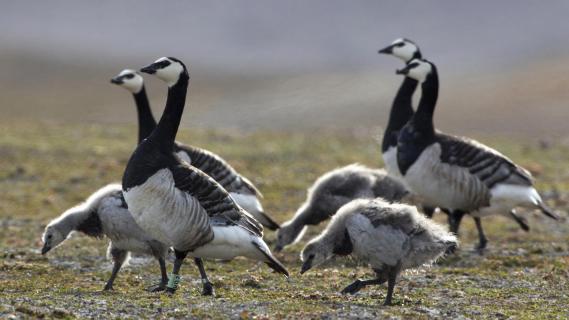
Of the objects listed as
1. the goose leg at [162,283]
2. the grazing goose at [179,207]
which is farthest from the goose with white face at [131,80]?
the goose leg at [162,283]

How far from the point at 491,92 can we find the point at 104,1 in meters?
65.9

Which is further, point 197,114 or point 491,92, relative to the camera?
point 491,92

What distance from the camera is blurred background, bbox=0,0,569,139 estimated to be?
61156 mm

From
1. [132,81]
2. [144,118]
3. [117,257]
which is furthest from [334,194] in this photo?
[117,257]

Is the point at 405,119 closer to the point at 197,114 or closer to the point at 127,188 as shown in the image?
the point at 127,188

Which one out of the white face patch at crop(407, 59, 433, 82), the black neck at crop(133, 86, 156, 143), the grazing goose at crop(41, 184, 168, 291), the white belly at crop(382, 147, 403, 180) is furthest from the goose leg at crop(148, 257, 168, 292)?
the white face patch at crop(407, 59, 433, 82)

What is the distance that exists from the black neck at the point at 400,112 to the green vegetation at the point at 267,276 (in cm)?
276

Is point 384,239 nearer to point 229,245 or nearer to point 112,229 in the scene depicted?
point 229,245

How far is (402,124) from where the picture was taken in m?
20.4

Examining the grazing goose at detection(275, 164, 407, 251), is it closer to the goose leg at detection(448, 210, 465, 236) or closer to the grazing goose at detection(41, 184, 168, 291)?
the goose leg at detection(448, 210, 465, 236)

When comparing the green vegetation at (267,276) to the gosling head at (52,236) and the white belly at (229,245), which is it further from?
the white belly at (229,245)

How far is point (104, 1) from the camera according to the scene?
12000cm

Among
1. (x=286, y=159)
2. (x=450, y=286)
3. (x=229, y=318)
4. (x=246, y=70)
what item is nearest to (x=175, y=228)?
(x=229, y=318)

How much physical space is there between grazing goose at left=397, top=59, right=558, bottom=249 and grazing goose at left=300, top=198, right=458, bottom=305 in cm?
483
